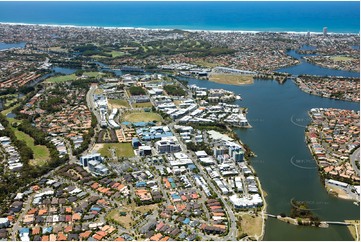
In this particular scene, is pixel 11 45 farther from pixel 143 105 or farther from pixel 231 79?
pixel 143 105

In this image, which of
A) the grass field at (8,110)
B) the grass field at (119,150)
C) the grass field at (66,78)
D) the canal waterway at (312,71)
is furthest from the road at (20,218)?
the canal waterway at (312,71)

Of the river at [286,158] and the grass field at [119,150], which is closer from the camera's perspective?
the river at [286,158]

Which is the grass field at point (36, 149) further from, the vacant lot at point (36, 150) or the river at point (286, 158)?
the river at point (286, 158)

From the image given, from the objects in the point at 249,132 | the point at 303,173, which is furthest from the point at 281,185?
the point at 249,132

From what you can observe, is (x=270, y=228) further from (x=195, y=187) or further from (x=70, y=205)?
(x=70, y=205)

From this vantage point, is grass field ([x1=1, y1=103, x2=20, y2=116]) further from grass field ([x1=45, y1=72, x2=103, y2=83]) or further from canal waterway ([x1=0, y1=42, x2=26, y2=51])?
canal waterway ([x1=0, y1=42, x2=26, y2=51])

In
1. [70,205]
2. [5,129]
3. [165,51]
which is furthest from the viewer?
[165,51]

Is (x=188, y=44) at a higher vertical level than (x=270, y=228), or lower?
higher
